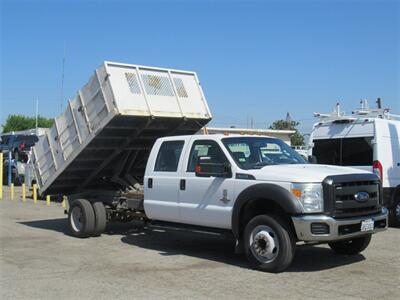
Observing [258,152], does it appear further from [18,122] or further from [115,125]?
[18,122]

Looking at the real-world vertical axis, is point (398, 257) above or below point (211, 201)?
below

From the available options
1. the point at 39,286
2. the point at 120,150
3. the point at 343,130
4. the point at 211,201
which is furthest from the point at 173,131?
the point at 39,286

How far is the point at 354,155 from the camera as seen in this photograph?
1349 cm

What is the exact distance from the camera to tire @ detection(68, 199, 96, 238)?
1119 cm

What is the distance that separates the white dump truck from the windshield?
2 centimetres

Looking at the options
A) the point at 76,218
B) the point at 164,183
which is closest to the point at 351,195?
the point at 164,183

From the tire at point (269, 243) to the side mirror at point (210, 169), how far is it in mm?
913

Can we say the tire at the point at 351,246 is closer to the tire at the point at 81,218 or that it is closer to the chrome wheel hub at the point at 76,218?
the tire at the point at 81,218

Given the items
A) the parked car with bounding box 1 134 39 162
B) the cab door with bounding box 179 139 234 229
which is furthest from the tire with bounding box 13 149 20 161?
the cab door with bounding box 179 139 234 229

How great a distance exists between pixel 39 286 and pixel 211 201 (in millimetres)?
2933

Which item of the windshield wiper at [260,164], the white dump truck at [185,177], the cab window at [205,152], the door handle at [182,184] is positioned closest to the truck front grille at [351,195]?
the white dump truck at [185,177]

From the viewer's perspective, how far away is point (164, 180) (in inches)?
382

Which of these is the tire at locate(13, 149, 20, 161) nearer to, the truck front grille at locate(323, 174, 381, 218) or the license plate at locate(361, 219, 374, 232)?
the truck front grille at locate(323, 174, 381, 218)

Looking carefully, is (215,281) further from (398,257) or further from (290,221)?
(398,257)
